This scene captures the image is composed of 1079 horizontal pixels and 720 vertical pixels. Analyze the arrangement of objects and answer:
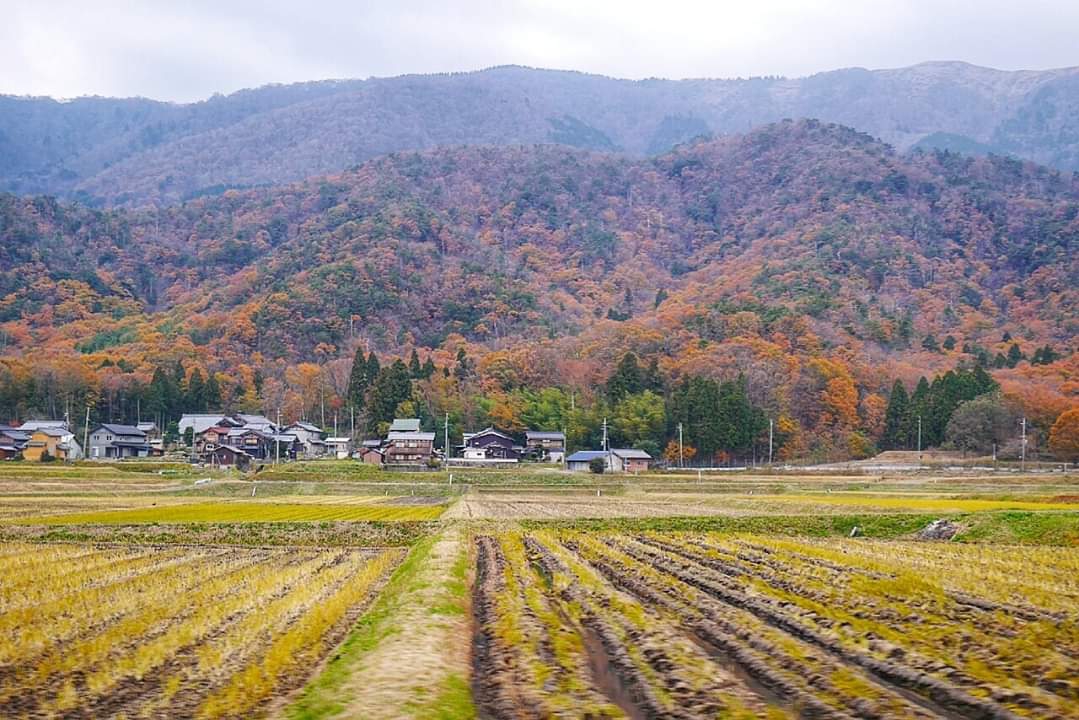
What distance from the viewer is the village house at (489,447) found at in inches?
2672

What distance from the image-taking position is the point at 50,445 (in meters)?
63.5

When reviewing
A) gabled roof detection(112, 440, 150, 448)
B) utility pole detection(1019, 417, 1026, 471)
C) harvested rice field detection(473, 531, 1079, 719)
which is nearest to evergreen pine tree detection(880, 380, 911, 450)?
utility pole detection(1019, 417, 1026, 471)

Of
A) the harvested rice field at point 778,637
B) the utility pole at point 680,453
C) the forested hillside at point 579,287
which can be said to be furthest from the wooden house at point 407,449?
the harvested rice field at point 778,637

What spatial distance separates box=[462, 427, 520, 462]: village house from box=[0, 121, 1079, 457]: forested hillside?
4.78 m

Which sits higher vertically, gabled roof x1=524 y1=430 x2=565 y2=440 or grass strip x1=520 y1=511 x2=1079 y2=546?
gabled roof x1=524 y1=430 x2=565 y2=440

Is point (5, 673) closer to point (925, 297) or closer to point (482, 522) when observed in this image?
point (482, 522)

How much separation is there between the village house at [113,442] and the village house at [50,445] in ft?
8.74

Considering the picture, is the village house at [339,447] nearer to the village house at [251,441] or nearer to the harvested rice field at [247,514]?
the village house at [251,441]

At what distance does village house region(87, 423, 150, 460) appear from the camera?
69375 millimetres

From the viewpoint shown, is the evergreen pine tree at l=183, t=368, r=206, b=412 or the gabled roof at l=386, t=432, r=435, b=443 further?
the evergreen pine tree at l=183, t=368, r=206, b=412

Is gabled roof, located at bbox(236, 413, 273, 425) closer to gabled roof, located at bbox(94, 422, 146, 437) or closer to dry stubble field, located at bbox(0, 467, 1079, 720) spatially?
gabled roof, located at bbox(94, 422, 146, 437)

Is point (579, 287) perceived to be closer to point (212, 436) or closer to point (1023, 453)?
point (212, 436)

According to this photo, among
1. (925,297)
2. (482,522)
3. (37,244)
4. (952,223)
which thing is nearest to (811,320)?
(925,297)

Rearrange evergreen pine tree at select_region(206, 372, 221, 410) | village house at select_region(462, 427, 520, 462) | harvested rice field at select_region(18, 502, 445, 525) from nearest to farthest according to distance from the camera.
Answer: harvested rice field at select_region(18, 502, 445, 525), village house at select_region(462, 427, 520, 462), evergreen pine tree at select_region(206, 372, 221, 410)
